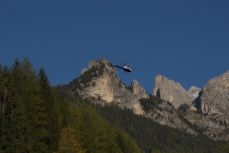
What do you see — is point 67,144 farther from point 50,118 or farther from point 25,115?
point 25,115

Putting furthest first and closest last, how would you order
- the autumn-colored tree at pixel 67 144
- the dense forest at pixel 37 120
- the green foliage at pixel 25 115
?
the autumn-colored tree at pixel 67 144 < the dense forest at pixel 37 120 < the green foliage at pixel 25 115

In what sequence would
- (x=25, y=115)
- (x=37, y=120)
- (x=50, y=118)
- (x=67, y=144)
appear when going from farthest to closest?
(x=67, y=144), (x=50, y=118), (x=37, y=120), (x=25, y=115)

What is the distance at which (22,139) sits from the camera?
59.8 metres

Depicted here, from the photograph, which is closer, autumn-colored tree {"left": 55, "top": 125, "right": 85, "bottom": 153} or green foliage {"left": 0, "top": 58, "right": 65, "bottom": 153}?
green foliage {"left": 0, "top": 58, "right": 65, "bottom": 153}

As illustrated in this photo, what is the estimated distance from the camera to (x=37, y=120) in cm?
6844

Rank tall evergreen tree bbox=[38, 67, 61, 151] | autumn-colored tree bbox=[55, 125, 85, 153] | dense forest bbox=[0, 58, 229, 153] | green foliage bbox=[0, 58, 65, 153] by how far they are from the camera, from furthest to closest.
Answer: autumn-colored tree bbox=[55, 125, 85, 153]
tall evergreen tree bbox=[38, 67, 61, 151]
dense forest bbox=[0, 58, 229, 153]
green foliage bbox=[0, 58, 65, 153]

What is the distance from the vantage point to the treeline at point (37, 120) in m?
59.9

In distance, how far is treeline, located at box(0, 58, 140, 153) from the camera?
196ft

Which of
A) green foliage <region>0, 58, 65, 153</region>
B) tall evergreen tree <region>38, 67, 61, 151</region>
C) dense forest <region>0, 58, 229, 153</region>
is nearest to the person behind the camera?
green foliage <region>0, 58, 65, 153</region>

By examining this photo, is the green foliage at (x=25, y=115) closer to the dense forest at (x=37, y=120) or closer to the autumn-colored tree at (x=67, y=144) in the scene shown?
the dense forest at (x=37, y=120)

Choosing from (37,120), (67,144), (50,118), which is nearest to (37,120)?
(37,120)

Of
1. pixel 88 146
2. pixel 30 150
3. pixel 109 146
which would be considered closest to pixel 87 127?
pixel 88 146

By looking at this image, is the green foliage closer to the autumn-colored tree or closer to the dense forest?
the dense forest

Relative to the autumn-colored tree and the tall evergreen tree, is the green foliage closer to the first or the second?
the tall evergreen tree
